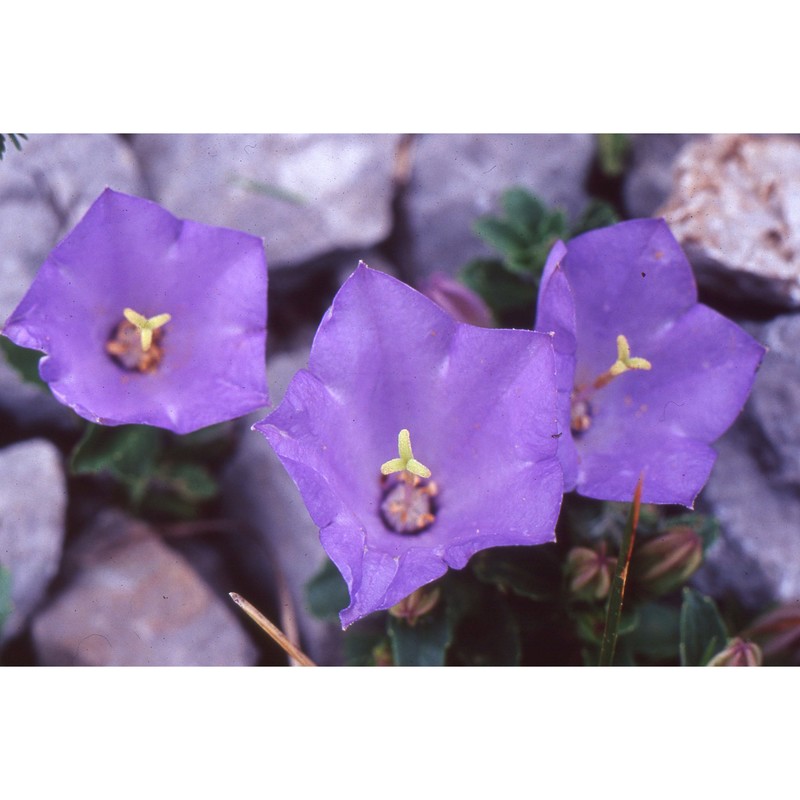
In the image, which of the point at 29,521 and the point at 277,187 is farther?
the point at 277,187

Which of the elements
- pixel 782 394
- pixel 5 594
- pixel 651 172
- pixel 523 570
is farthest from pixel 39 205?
pixel 782 394

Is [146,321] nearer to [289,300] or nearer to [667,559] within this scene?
[289,300]

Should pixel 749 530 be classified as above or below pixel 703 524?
below

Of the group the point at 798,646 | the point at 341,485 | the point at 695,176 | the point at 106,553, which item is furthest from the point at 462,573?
the point at 695,176

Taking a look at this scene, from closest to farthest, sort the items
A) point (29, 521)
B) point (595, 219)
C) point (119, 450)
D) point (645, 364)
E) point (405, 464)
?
1. point (405, 464)
2. point (645, 364)
3. point (119, 450)
4. point (29, 521)
5. point (595, 219)

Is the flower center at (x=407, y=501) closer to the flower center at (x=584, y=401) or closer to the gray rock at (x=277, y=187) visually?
the flower center at (x=584, y=401)

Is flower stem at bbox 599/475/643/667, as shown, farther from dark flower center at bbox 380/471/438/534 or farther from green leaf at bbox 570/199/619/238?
green leaf at bbox 570/199/619/238

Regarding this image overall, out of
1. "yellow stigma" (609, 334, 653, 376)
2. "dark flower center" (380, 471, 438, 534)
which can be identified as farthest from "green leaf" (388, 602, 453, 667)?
"yellow stigma" (609, 334, 653, 376)
